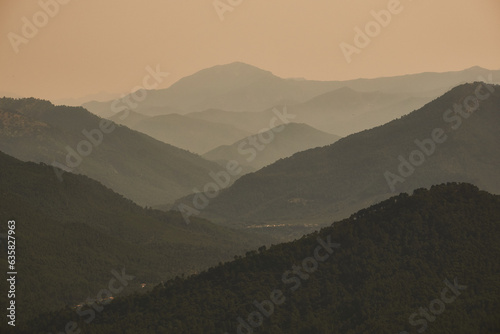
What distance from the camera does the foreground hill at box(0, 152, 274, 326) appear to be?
100625mm

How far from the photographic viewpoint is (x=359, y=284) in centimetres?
7281

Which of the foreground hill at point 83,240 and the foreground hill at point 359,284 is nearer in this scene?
the foreground hill at point 359,284

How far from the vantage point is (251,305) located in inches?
2857

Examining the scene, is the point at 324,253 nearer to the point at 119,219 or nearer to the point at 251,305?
the point at 251,305

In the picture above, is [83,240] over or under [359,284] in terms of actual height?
over

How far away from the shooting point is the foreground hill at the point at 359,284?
6756cm

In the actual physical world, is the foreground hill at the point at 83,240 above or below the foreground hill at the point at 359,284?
above

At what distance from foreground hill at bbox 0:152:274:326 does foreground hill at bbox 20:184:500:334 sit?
19873 millimetres

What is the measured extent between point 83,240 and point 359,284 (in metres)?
54.6

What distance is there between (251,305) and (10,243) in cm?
4571

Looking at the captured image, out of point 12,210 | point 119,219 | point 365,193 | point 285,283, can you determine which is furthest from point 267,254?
point 365,193

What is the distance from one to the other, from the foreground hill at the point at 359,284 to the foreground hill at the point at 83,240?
65.2ft

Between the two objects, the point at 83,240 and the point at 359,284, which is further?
the point at 83,240

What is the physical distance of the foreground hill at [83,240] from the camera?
101 m
